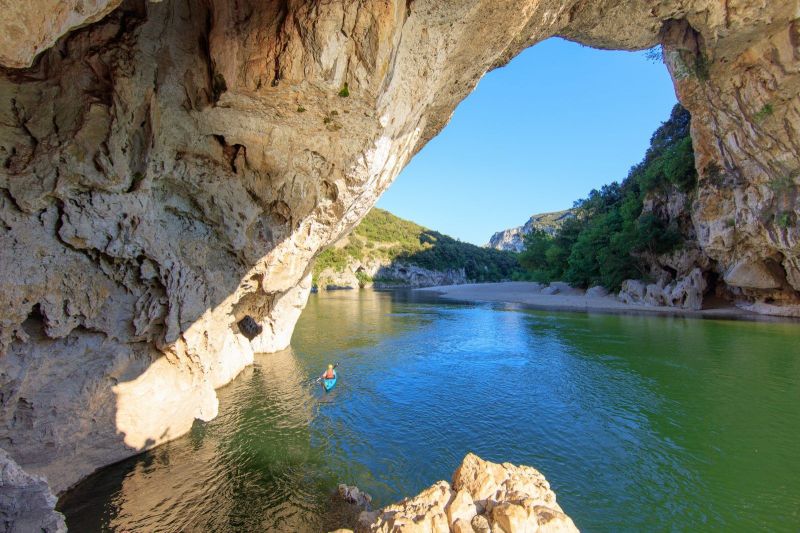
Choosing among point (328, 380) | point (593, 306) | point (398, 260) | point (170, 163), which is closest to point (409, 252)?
point (398, 260)

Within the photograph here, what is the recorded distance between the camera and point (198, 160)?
734 centimetres

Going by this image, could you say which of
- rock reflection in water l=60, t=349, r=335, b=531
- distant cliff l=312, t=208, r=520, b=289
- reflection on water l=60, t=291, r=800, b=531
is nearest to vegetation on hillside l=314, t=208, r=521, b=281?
distant cliff l=312, t=208, r=520, b=289

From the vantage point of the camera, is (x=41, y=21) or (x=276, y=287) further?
(x=276, y=287)

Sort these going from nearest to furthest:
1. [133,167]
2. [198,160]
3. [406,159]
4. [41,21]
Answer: [41,21] < [133,167] < [198,160] < [406,159]

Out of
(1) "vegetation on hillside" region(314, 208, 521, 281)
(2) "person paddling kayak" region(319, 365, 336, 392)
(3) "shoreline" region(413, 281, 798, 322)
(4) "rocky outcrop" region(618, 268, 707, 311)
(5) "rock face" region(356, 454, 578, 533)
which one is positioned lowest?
(2) "person paddling kayak" region(319, 365, 336, 392)

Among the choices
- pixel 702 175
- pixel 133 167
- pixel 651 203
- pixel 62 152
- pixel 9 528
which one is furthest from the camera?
pixel 651 203

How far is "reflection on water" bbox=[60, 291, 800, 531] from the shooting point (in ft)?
17.7

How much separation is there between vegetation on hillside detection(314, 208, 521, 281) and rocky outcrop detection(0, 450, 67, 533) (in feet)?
224

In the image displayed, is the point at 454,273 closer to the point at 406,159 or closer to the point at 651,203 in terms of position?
the point at 651,203

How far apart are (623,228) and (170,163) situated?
3607 cm

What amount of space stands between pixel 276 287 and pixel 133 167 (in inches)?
198

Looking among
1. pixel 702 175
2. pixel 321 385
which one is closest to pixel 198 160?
pixel 321 385

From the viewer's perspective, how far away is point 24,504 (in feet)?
11.2

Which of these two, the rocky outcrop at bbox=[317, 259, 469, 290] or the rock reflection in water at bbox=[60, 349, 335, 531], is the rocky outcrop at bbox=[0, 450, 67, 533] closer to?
→ the rock reflection in water at bbox=[60, 349, 335, 531]
